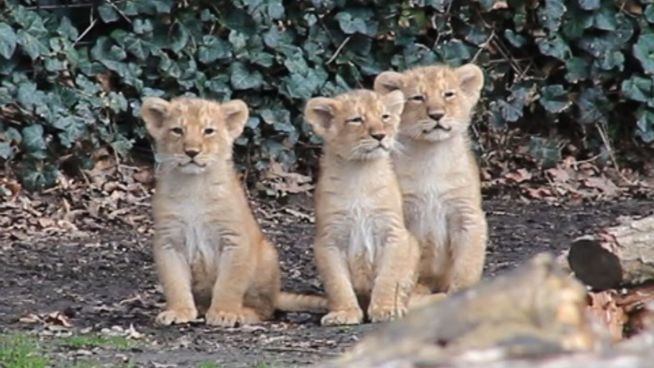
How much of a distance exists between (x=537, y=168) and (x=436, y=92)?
487 cm

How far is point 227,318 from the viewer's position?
8.41 meters

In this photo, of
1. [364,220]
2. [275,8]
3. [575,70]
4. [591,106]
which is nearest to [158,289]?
[364,220]

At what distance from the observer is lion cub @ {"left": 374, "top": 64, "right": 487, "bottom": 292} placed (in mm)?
8883

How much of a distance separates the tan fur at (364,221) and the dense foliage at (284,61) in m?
4.09

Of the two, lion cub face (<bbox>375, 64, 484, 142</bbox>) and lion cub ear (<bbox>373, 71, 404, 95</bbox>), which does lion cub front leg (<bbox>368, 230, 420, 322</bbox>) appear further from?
lion cub ear (<bbox>373, 71, 404, 95</bbox>)

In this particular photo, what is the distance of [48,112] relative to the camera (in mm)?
12109

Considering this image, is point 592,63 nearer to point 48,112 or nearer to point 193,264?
point 48,112

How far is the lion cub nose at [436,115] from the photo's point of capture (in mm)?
8859

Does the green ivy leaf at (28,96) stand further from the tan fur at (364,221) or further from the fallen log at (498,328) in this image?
the fallen log at (498,328)

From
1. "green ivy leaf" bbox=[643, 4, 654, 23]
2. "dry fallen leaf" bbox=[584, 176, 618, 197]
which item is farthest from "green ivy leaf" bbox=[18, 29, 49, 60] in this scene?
"green ivy leaf" bbox=[643, 4, 654, 23]

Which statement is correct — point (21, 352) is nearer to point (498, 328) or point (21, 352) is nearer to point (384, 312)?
point (384, 312)

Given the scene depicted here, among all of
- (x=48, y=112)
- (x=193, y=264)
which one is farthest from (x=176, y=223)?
(x=48, y=112)

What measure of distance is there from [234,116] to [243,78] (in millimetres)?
3648

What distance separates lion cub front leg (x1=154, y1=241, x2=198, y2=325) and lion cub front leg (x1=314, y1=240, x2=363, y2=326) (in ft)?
2.35
